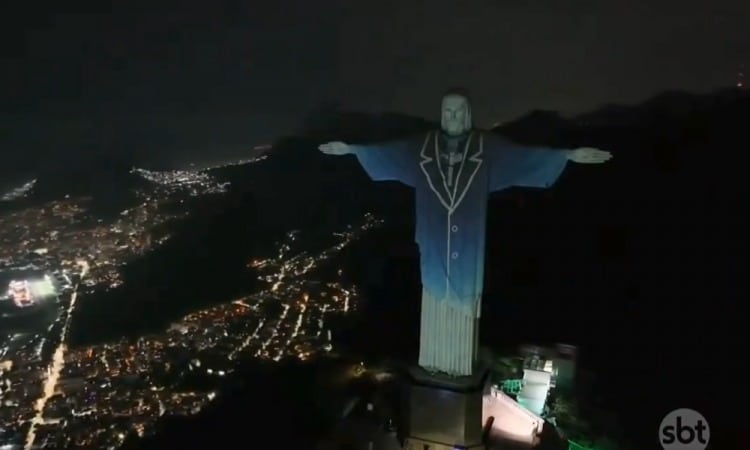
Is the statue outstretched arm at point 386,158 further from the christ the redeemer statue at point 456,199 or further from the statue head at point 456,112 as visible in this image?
the statue head at point 456,112

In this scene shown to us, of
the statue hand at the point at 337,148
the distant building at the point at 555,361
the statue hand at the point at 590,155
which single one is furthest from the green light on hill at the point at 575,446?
the statue hand at the point at 337,148

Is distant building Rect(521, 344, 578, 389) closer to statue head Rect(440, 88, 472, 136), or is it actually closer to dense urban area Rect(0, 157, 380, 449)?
dense urban area Rect(0, 157, 380, 449)

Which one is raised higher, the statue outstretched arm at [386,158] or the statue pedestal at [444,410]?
the statue outstretched arm at [386,158]

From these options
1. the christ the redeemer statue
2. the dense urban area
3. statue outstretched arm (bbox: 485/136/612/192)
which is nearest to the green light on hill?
the christ the redeemer statue

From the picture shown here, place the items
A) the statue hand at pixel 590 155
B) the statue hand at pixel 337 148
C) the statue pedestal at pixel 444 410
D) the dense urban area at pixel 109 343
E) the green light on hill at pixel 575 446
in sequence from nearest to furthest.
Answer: the statue hand at pixel 590 155 → the statue pedestal at pixel 444 410 → the statue hand at pixel 337 148 → the green light on hill at pixel 575 446 → the dense urban area at pixel 109 343

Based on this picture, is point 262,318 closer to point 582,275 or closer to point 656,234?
point 582,275

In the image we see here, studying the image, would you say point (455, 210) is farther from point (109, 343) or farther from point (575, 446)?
point (109, 343)

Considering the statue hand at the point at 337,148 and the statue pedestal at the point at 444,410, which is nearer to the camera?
the statue pedestal at the point at 444,410

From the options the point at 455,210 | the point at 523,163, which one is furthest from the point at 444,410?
the point at 523,163

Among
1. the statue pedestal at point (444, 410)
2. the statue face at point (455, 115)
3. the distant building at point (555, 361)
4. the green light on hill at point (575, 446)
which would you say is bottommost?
the green light on hill at point (575, 446)
